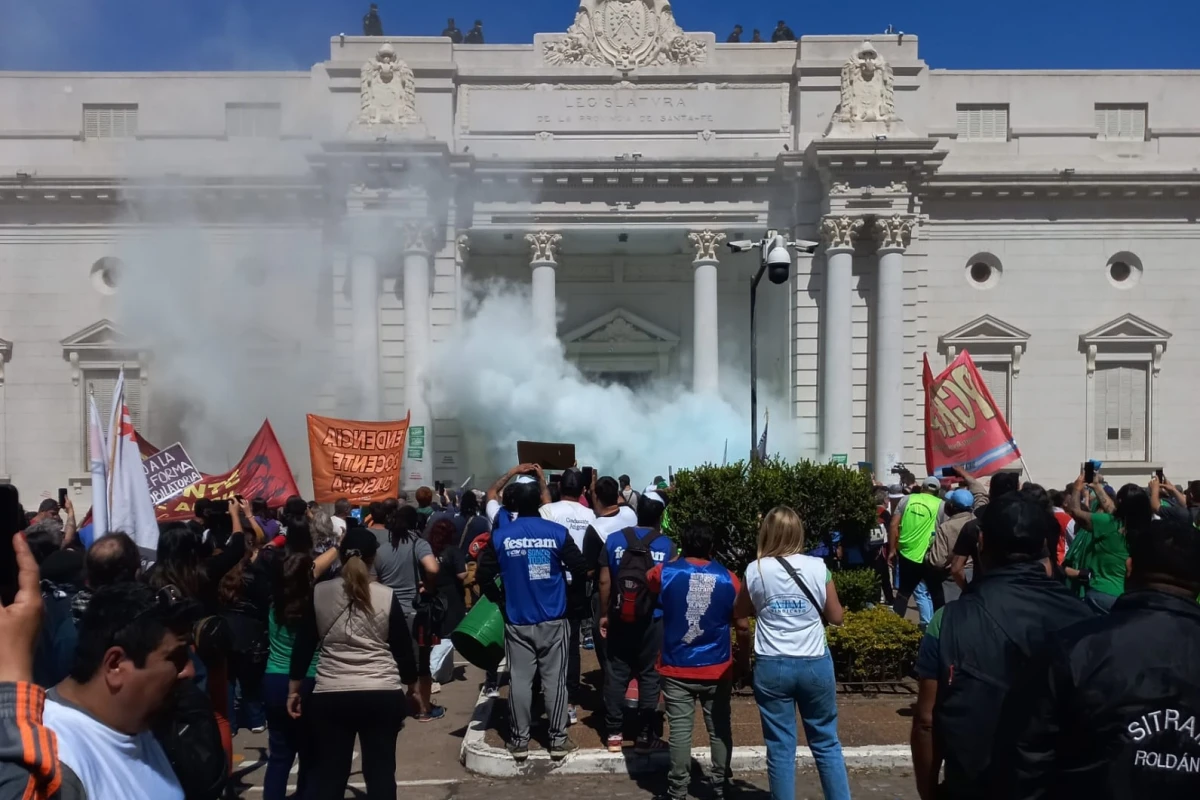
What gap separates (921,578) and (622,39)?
1695 cm

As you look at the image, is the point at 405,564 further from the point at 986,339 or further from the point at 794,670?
the point at 986,339

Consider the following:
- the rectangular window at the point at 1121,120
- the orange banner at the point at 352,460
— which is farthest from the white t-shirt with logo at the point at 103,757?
the rectangular window at the point at 1121,120

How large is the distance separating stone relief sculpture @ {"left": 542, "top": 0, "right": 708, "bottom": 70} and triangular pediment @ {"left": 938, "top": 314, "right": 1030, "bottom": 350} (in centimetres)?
946

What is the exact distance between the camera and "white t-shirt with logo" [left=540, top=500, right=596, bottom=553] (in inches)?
285

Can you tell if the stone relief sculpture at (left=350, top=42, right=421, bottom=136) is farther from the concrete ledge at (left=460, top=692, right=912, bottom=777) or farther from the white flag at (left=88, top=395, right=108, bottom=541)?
the concrete ledge at (left=460, top=692, right=912, bottom=777)

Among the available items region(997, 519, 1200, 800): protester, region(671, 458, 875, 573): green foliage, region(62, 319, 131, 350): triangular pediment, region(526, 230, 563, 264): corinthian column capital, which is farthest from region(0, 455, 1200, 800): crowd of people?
region(62, 319, 131, 350): triangular pediment

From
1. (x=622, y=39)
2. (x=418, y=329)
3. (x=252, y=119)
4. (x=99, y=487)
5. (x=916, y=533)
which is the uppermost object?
(x=622, y=39)

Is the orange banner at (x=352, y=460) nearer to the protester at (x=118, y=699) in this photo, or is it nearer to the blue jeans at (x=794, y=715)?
the blue jeans at (x=794, y=715)

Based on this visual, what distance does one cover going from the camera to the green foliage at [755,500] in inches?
358

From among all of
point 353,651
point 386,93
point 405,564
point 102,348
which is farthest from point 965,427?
point 102,348

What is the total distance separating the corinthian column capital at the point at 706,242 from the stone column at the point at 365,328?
7.56 m

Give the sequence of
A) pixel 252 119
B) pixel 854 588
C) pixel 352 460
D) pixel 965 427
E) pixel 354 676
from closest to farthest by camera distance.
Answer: pixel 354 676
pixel 854 588
pixel 965 427
pixel 352 460
pixel 252 119

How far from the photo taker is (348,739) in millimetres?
4570

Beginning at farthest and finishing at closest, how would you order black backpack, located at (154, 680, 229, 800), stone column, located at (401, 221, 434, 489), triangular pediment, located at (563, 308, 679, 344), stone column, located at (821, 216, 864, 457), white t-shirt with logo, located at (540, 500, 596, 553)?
triangular pediment, located at (563, 308, 679, 344)
stone column, located at (821, 216, 864, 457)
stone column, located at (401, 221, 434, 489)
white t-shirt with logo, located at (540, 500, 596, 553)
black backpack, located at (154, 680, 229, 800)
